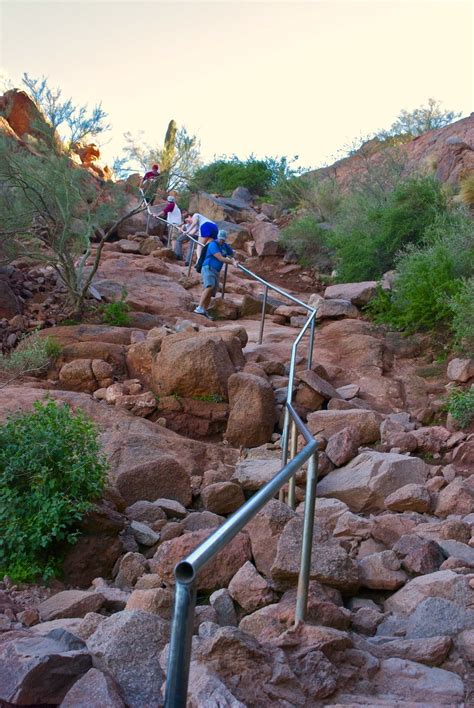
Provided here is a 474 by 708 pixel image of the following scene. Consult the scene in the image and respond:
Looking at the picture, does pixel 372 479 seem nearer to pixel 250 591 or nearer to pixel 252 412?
pixel 252 412

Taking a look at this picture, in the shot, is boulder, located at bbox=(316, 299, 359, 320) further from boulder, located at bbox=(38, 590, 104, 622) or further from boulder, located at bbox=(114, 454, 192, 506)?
boulder, located at bbox=(38, 590, 104, 622)

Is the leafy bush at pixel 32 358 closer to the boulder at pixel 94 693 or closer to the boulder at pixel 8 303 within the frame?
the boulder at pixel 8 303

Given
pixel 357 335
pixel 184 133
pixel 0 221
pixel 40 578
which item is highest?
pixel 184 133

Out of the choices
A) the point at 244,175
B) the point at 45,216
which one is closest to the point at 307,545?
the point at 45,216

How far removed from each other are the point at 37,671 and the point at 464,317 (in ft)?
27.3

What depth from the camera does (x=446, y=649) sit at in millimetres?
3209

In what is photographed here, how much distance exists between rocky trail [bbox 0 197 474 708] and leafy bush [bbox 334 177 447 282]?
2266mm

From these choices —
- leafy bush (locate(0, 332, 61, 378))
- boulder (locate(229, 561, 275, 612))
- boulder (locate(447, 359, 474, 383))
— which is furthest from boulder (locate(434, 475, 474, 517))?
leafy bush (locate(0, 332, 61, 378))

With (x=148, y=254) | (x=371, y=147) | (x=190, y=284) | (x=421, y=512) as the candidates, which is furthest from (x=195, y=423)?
(x=371, y=147)

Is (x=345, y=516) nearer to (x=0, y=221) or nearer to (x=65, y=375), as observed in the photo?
(x=65, y=375)

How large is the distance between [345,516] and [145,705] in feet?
10.1

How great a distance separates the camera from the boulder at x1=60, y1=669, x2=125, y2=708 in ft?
8.71

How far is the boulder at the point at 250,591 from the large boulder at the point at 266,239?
702 inches

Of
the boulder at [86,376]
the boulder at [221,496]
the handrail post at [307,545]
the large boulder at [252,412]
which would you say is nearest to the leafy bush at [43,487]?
the boulder at [221,496]
